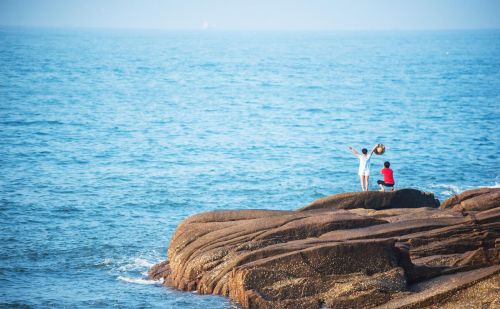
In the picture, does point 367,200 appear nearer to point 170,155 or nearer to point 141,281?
point 141,281

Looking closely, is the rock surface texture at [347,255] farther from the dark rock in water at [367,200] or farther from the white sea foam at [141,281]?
the white sea foam at [141,281]

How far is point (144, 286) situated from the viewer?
28.8 m

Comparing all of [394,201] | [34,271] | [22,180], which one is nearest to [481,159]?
[394,201]

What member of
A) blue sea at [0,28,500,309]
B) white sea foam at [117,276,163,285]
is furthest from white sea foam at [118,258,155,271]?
white sea foam at [117,276,163,285]

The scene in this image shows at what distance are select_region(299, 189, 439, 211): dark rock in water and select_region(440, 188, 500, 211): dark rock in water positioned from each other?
82.0 inches

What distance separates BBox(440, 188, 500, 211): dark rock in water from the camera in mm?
28141

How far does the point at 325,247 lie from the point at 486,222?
20.9 ft

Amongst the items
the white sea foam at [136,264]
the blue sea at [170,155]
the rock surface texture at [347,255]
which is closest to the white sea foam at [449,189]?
the blue sea at [170,155]

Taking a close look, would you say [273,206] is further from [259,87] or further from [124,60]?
[124,60]

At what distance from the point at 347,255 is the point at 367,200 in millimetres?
7207

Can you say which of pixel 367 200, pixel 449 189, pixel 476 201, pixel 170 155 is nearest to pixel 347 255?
pixel 367 200

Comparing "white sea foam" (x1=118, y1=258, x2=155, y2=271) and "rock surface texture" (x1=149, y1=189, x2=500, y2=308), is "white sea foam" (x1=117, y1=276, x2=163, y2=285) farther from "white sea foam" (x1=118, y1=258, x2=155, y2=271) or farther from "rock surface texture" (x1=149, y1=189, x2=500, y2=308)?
"white sea foam" (x1=118, y1=258, x2=155, y2=271)

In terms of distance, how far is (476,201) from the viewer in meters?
28.4

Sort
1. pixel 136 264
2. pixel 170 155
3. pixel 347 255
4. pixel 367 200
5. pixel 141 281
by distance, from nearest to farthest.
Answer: pixel 347 255
pixel 141 281
pixel 367 200
pixel 136 264
pixel 170 155
